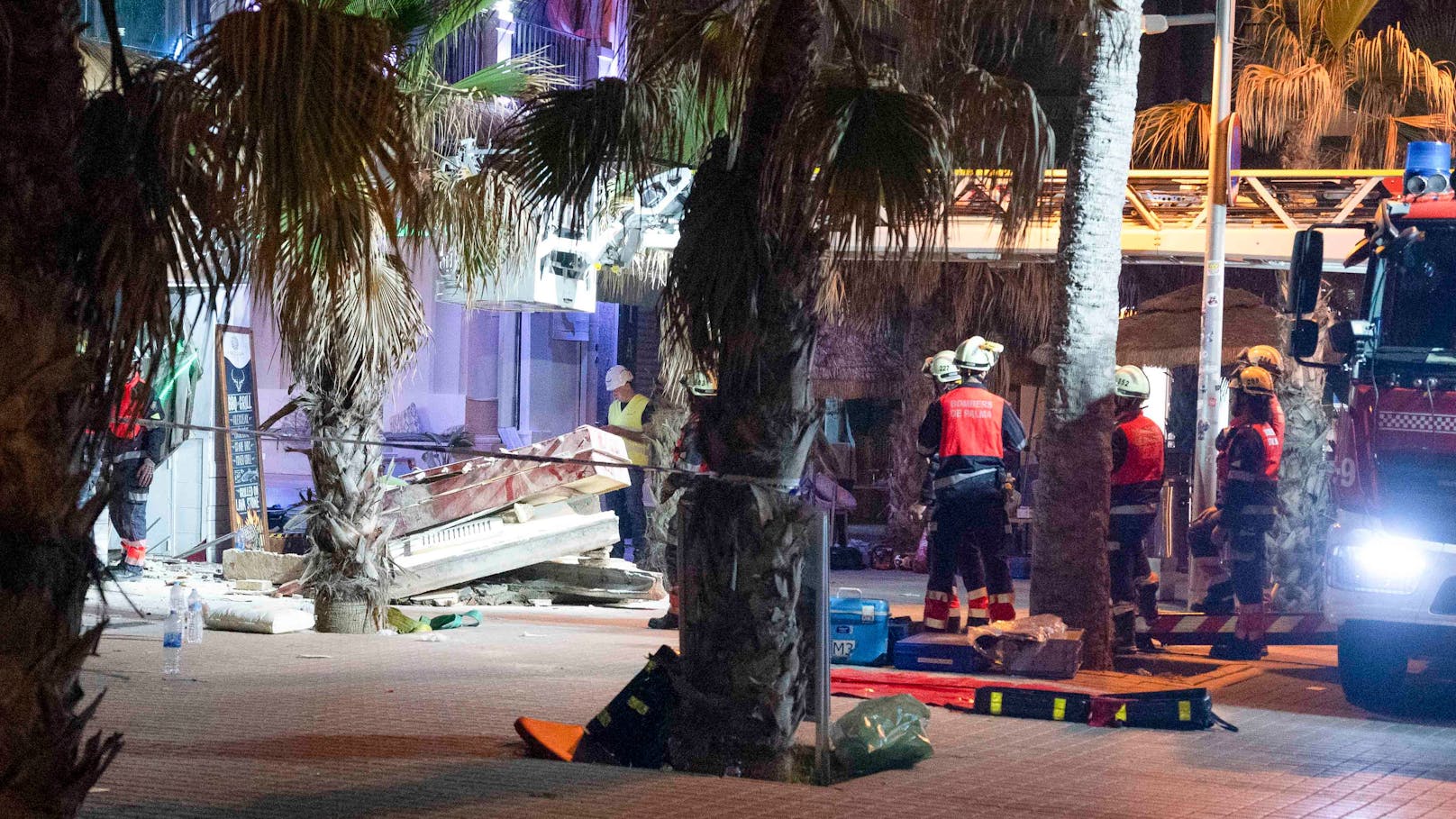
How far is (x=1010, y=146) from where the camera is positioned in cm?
714

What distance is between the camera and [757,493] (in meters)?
6.84

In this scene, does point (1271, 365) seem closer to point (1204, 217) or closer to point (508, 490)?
point (1204, 217)

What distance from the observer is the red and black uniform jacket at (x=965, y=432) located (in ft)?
37.3

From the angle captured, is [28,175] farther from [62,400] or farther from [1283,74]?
[1283,74]

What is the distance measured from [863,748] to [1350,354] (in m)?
3.97

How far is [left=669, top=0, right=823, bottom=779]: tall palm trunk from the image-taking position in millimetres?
6840

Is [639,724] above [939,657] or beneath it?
above

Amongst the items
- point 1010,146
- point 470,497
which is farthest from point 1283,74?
point 1010,146

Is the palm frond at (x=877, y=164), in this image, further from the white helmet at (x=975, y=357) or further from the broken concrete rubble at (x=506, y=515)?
the broken concrete rubble at (x=506, y=515)

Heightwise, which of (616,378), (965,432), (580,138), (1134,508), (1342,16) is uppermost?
(1342,16)

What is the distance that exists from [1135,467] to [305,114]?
8.57m

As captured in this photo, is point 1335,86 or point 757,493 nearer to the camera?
point 757,493

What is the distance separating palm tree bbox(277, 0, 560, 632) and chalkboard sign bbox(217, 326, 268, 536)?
4.65 metres

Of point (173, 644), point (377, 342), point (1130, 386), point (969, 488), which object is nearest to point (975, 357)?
point (969, 488)
